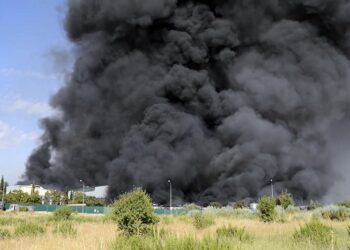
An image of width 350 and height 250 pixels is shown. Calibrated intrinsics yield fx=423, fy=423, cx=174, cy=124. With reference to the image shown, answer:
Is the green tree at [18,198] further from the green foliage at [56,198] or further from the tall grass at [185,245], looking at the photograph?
the tall grass at [185,245]

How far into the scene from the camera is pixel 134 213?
1357 centimetres

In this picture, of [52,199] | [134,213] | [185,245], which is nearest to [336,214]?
[134,213]

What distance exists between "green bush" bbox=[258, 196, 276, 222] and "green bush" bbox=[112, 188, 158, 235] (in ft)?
36.1

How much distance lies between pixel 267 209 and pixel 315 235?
12.9m

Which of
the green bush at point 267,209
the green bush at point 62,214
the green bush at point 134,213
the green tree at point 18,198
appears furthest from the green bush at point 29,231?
the green tree at point 18,198

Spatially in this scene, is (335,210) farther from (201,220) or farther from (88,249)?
(88,249)

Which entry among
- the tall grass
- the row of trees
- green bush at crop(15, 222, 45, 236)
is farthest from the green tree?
the tall grass

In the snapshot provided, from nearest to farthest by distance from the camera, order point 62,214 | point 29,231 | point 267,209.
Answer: point 29,231 → point 267,209 → point 62,214

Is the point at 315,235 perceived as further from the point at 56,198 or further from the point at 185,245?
the point at 56,198

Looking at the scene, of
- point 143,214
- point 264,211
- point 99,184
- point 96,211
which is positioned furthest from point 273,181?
point 143,214

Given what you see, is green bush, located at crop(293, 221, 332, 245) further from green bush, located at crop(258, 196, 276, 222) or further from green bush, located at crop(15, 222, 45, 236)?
green bush, located at crop(258, 196, 276, 222)

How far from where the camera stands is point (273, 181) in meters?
71.6

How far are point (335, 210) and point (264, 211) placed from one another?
18.4ft

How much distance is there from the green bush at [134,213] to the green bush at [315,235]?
4.61m
